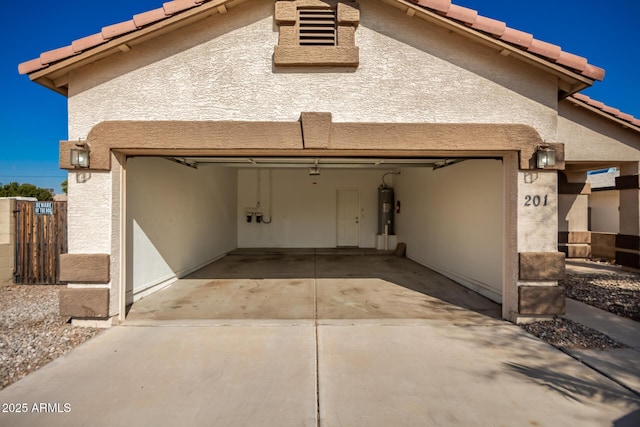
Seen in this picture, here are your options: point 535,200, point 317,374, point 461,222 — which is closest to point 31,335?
point 317,374

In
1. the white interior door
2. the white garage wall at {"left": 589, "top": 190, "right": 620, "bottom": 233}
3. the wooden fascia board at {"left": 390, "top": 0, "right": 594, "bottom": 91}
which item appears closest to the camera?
the wooden fascia board at {"left": 390, "top": 0, "right": 594, "bottom": 91}

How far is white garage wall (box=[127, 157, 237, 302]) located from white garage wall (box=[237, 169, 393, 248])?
2220 mm

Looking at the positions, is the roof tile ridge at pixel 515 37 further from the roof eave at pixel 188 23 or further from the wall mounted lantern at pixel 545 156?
the wall mounted lantern at pixel 545 156

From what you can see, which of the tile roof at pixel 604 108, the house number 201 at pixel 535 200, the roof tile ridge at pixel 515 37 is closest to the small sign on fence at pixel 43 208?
the roof tile ridge at pixel 515 37

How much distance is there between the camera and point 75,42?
13.5 feet

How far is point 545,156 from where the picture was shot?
4.37m

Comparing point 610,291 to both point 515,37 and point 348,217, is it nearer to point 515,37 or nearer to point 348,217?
point 515,37

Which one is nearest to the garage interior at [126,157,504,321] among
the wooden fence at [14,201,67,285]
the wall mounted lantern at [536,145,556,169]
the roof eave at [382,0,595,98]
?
the wall mounted lantern at [536,145,556,169]

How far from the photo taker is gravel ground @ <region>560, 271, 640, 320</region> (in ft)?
17.2

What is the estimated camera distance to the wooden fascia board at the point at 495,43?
166 inches

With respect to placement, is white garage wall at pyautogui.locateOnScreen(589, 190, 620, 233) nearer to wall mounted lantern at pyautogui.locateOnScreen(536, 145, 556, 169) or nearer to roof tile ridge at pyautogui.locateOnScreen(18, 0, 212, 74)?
wall mounted lantern at pyautogui.locateOnScreen(536, 145, 556, 169)

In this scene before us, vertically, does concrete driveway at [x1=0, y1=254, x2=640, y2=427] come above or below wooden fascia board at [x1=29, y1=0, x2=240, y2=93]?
below

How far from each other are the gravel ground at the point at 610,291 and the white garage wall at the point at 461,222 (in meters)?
1.23

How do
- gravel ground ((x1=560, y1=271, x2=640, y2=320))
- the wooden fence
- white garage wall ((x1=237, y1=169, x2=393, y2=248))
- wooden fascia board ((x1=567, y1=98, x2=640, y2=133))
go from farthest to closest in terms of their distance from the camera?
1. white garage wall ((x1=237, y1=169, x2=393, y2=248))
2. wooden fascia board ((x1=567, y1=98, x2=640, y2=133))
3. the wooden fence
4. gravel ground ((x1=560, y1=271, x2=640, y2=320))
